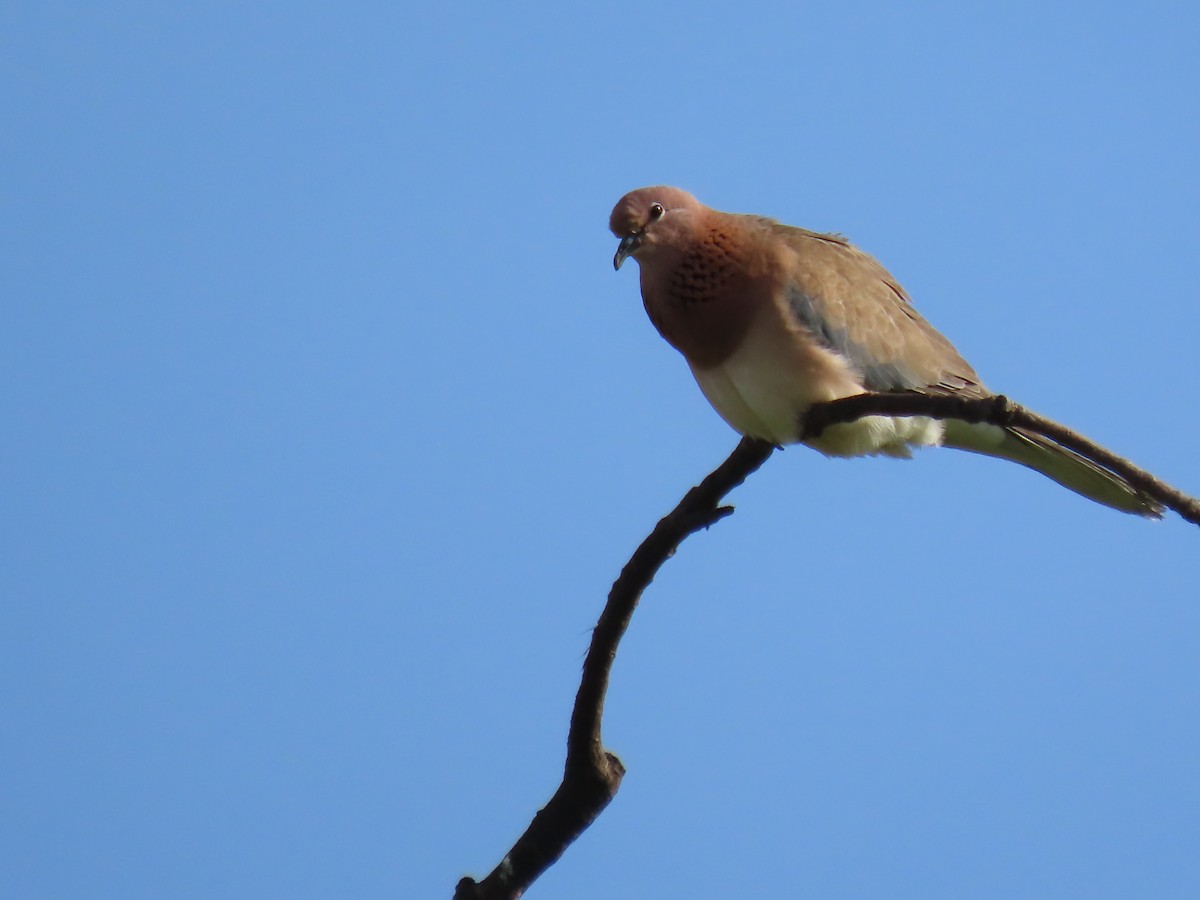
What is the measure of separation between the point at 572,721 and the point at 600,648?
0.22 m

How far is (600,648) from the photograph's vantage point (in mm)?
4285

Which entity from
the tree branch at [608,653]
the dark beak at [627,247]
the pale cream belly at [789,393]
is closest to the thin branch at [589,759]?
the tree branch at [608,653]

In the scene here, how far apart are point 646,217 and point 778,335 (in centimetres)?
74

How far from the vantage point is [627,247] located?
19.6ft

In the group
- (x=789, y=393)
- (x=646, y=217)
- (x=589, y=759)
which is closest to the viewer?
(x=589, y=759)

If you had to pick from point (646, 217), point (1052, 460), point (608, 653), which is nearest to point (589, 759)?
point (608, 653)

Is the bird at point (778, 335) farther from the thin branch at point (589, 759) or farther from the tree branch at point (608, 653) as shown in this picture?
the thin branch at point (589, 759)

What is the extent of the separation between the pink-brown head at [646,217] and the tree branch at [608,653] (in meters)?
1.64

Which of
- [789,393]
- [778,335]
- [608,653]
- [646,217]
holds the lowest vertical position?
[608,653]

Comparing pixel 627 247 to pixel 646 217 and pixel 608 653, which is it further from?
pixel 608 653

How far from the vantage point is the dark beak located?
595 cm

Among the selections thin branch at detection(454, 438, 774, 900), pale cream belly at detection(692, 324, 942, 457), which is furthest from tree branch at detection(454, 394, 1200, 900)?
pale cream belly at detection(692, 324, 942, 457)

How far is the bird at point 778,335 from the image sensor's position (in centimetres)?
572

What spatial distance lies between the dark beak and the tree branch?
1620 mm
